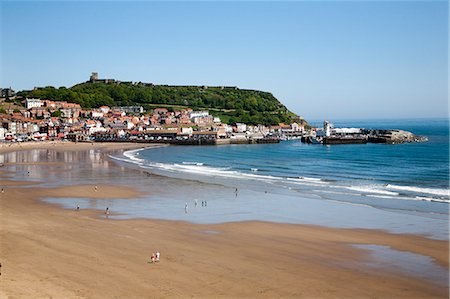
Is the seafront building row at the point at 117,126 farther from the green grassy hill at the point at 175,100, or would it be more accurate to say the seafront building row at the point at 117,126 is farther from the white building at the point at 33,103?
the green grassy hill at the point at 175,100

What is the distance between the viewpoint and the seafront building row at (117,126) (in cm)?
11338

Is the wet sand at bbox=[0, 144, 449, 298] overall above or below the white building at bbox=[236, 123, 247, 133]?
below

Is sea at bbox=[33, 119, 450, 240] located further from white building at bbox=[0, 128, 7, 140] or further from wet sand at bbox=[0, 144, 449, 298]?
white building at bbox=[0, 128, 7, 140]

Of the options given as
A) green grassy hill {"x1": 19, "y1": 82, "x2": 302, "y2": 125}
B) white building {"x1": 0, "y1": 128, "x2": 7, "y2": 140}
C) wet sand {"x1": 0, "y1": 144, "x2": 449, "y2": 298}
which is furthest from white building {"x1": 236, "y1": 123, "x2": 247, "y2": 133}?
wet sand {"x1": 0, "y1": 144, "x2": 449, "y2": 298}

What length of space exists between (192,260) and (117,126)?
111 m

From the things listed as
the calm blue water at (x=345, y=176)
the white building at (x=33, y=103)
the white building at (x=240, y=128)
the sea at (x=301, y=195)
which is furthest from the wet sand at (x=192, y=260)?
the white building at (x=33, y=103)

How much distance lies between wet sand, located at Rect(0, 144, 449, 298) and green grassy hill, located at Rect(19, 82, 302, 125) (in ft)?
425

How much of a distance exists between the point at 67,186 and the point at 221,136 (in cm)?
7836

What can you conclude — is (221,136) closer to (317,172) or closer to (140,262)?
(317,172)

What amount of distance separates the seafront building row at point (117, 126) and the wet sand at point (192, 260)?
80.4 m

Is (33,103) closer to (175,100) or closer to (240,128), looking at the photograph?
(175,100)

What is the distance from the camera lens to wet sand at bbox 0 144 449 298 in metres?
16.7

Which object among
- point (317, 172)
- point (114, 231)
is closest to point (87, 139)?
point (317, 172)

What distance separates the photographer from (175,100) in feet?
591
